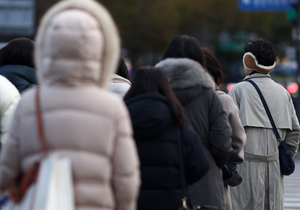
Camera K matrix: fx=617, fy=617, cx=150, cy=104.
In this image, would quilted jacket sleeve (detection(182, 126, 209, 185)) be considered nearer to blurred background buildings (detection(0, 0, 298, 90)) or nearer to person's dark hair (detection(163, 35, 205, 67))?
person's dark hair (detection(163, 35, 205, 67))

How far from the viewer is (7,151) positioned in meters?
2.78

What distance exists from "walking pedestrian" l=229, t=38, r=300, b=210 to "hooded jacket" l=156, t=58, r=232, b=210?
1.34 metres

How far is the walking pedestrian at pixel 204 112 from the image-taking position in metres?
4.24

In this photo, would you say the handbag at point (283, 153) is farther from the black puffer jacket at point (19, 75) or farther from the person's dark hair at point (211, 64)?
the black puffer jacket at point (19, 75)

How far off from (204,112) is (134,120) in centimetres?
75

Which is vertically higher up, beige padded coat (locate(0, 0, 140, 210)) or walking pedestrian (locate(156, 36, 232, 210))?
beige padded coat (locate(0, 0, 140, 210))

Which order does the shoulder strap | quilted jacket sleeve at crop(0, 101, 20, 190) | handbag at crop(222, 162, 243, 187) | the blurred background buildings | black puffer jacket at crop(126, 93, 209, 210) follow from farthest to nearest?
the blurred background buildings, handbag at crop(222, 162, 243, 187), black puffer jacket at crop(126, 93, 209, 210), quilted jacket sleeve at crop(0, 101, 20, 190), the shoulder strap

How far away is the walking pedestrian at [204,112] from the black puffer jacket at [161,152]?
53 centimetres

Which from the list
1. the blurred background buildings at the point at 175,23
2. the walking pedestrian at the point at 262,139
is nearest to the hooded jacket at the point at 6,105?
the walking pedestrian at the point at 262,139

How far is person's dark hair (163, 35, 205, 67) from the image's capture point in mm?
4387

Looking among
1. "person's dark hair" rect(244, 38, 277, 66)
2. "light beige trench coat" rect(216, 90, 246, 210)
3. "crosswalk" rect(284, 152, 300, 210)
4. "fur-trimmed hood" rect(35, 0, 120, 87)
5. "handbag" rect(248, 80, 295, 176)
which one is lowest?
"crosswalk" rect(284, 152, 300, 210)

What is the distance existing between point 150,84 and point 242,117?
2119mm

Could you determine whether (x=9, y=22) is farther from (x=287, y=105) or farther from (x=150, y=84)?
(x=150, y=84)

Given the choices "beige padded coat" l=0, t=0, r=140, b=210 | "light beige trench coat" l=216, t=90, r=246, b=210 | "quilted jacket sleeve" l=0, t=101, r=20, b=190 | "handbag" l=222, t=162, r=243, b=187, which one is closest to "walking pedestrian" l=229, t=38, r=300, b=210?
"handbag" l=222, t=162, r=243, b=187
